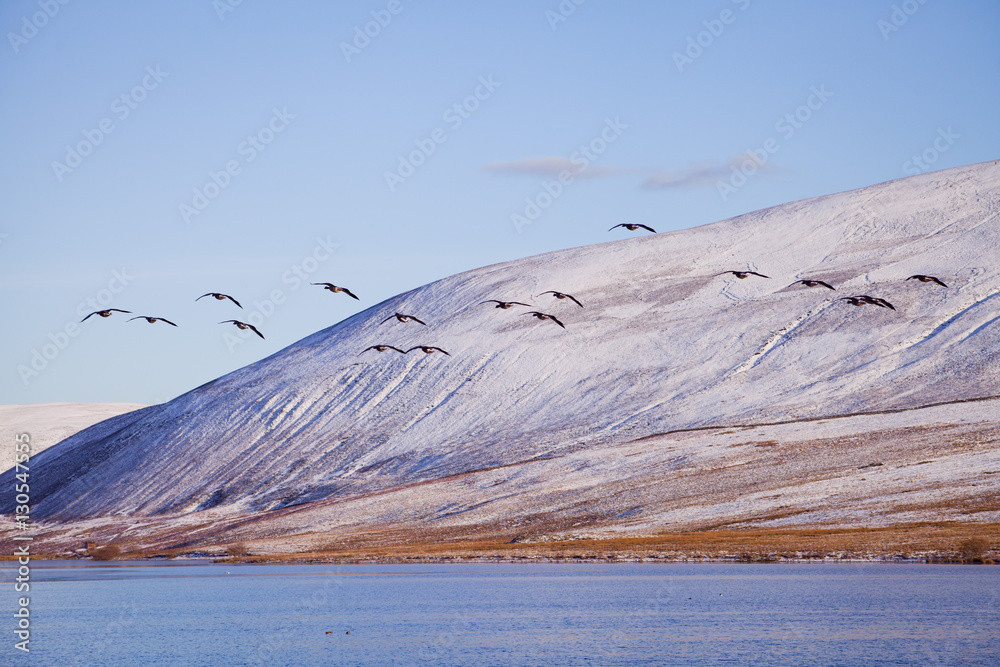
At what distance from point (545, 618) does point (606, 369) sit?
353 feet

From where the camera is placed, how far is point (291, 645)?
159ft

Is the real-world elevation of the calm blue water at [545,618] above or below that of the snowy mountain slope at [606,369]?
below

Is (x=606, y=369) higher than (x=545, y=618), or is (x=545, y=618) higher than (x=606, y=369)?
(x=606, y=369)

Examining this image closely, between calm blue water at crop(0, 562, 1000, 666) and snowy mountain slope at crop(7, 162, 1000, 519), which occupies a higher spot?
snowy mountain slope at crop(7, 162, 1000, 519)

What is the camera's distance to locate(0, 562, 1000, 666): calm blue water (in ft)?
144

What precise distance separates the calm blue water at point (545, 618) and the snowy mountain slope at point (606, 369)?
214 ft

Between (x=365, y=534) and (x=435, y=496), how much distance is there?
12.3 meters

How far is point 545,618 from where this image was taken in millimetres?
54438

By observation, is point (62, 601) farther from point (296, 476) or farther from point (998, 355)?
point (998, 355)

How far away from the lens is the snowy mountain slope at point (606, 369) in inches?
5635

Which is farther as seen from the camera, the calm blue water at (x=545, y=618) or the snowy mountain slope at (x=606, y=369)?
the snowy mountain slope at (x=606, y=369)

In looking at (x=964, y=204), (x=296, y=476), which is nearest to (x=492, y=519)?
(x=296, y=476)

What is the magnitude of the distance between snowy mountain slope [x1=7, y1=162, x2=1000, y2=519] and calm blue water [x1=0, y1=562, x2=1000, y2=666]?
6517 centimetres

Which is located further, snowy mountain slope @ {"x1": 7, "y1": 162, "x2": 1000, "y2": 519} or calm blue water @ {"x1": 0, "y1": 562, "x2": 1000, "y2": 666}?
snowy mountain slope @ {"x1": 7, "y1": 162, "x2": 1000, "y2": 519}
